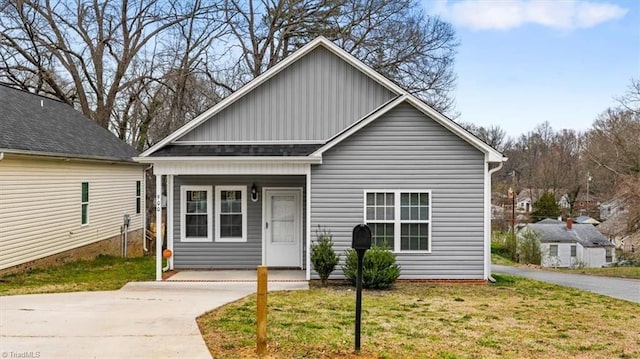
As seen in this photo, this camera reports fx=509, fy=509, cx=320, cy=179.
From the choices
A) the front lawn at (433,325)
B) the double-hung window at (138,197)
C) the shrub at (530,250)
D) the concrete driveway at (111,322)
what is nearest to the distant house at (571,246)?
the shrub at (530,250)

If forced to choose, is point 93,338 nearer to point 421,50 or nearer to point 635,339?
point 635,339

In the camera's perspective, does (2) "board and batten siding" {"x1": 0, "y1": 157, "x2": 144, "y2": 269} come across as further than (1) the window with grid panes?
Yes

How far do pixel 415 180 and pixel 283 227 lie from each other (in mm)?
3629

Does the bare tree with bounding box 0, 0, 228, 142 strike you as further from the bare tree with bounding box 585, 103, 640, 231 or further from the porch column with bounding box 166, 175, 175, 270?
the bare tree with bounding box 585, 103, 640, 231

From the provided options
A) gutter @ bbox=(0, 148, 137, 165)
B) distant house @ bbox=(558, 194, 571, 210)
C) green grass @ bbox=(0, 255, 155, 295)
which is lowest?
green grass @ bbox=(0, 255, 155, 295)

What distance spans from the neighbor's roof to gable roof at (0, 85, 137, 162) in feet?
94.0

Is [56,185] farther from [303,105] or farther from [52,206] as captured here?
[303,105]

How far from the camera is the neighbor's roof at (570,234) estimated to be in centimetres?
3634

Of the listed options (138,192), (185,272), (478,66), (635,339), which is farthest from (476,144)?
(138,192)

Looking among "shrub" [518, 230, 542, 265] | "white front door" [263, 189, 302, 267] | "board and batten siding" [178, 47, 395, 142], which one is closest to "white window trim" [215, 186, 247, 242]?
"white front door" [263, 189, 302, 267]

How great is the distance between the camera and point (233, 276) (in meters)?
11.9

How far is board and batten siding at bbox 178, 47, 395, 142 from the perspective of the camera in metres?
13.0

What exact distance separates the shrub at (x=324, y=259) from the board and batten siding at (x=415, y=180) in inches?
14.0

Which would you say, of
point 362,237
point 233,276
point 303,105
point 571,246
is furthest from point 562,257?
point 362,237
